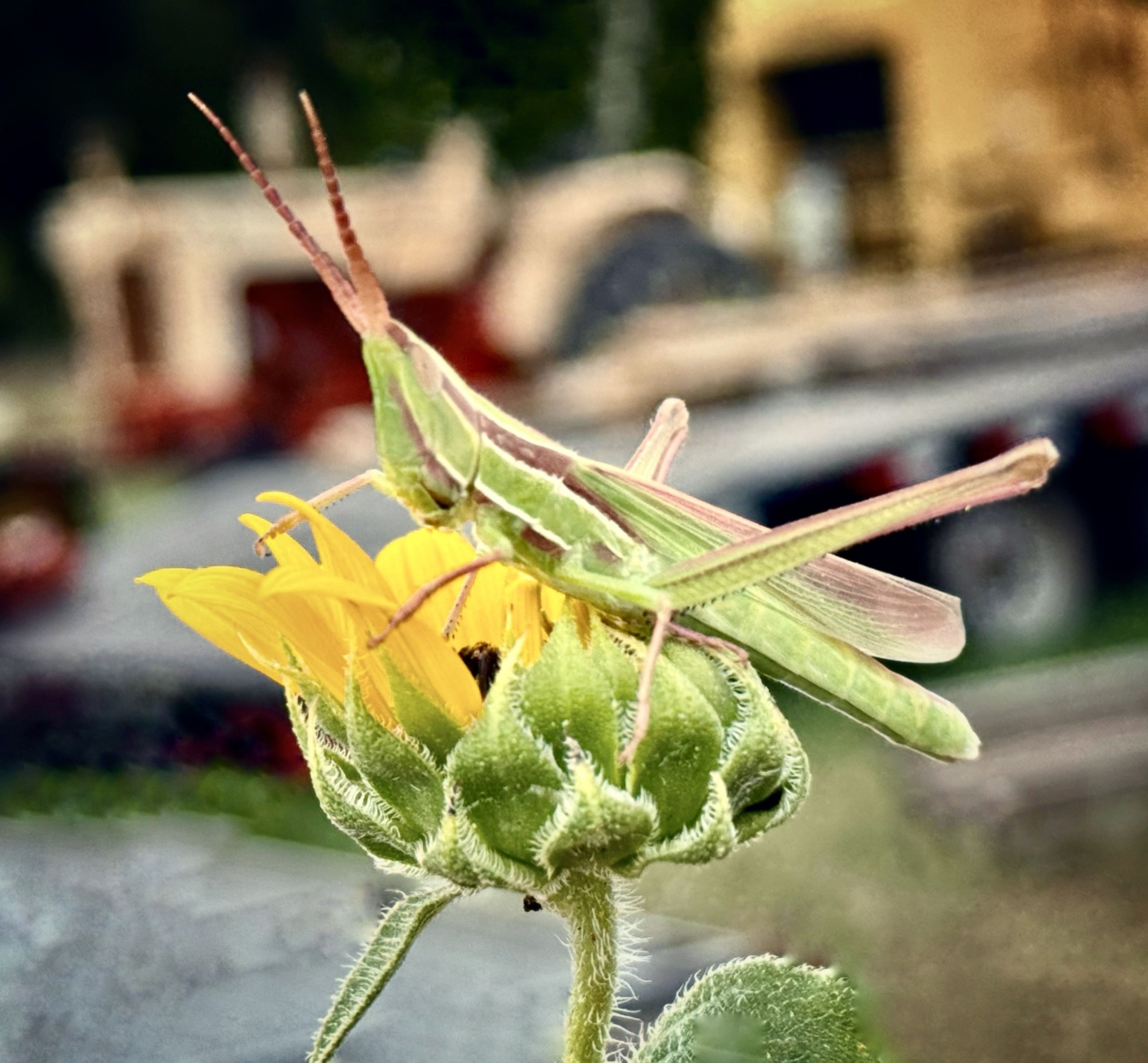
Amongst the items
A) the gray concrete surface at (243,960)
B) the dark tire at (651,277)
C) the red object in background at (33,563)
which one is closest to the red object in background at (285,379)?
the dark tire at (651,277)

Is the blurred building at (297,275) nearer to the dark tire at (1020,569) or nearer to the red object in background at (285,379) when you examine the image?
the red object in background at (285,379)

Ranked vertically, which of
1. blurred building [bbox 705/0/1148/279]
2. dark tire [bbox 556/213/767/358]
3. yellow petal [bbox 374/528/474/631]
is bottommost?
dark tire [bbox 556/213/767/358]

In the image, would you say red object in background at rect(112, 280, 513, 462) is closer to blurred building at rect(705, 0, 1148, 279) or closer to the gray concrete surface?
blurred building at rect(705, 0, 1148, 279)

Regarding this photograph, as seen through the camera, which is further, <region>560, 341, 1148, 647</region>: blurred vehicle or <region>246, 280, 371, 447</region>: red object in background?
<region>246, 280, 371, 447</region>: red object in background

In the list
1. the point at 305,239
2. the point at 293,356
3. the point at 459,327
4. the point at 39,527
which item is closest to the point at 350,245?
the point at 305,239

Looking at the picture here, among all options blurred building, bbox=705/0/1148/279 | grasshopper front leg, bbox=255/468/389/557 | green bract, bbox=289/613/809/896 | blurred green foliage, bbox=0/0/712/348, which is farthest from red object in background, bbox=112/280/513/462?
green bract, bbox=289/613/809/896

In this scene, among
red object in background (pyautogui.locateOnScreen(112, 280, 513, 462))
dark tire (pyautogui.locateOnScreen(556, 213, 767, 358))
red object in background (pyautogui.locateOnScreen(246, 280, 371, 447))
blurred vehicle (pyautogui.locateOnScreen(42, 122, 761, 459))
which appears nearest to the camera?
dark tire (pyautogui.locateOnScreen(556, 213, 767, 358))

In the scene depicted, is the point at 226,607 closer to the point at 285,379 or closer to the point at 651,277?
the point at 651,277

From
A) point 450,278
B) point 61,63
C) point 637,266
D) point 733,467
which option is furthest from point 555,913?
point 61,63
